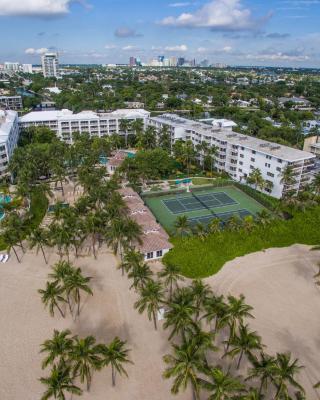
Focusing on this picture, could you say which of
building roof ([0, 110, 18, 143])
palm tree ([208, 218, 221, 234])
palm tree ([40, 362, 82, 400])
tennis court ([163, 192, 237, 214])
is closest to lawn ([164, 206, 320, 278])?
palm tree ([208, 218, 221, 234])

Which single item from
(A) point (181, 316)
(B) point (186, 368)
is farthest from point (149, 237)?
(B) point (186, 368)

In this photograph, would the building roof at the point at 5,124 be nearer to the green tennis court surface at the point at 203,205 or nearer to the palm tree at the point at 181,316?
the green tennis court surface at the point at 203,205

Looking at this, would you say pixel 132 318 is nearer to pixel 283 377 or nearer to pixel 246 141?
pixel 283 377

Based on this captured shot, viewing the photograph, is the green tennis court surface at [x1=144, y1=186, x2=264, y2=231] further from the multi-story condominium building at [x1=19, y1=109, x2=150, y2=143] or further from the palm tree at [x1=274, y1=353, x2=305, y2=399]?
the multi-story condominium building at [x1=19, y1=109, x2=150, y2=143]

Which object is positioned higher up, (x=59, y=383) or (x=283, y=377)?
(x=283, y=377)

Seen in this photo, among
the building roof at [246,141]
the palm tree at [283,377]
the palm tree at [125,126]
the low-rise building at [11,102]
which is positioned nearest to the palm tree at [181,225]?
the palm tree at [283,377]

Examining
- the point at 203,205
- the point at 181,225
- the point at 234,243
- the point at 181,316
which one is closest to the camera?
the point at 181,316

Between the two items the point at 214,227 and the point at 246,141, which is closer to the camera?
the point at 214,227

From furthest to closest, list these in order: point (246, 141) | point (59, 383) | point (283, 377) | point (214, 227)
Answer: point (246, 141) → point (214, 227) → point (283, 377) → point (59, 383)
